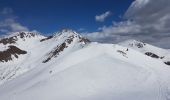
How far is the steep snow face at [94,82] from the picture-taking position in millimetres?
54031

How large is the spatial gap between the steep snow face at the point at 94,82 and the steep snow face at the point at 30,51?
34.0 meters

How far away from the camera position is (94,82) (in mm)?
63344

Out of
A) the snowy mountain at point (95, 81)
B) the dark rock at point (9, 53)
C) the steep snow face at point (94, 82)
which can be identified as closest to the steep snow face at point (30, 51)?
the dark rock at point (9, 53)

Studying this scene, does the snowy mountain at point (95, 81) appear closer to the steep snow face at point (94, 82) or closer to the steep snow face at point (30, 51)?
the steep snow face at point (94, 82)

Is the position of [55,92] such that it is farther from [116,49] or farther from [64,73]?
[116,49]

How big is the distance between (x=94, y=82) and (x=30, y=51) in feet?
358

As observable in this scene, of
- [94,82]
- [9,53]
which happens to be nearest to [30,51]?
[9,53]

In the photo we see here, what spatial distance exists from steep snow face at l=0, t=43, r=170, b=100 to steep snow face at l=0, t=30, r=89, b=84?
111ft

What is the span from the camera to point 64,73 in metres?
68.4

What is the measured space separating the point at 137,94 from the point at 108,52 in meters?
38.7

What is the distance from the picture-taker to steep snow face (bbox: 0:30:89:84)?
397ft

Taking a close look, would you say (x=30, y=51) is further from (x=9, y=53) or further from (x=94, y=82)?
(x=94, y=82)

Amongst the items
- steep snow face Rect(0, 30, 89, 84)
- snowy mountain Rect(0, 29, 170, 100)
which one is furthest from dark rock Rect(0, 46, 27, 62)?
snowy mountain Rect(0, 29, 170, 100)

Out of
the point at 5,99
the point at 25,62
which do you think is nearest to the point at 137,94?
the point at 5,99
